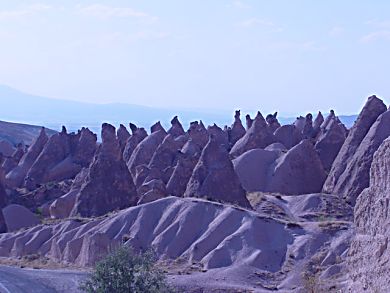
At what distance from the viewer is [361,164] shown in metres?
49.6

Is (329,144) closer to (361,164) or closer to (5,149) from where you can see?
(361,164)

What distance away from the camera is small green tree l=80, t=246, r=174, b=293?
2614cm

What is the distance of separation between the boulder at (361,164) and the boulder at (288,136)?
1717cm

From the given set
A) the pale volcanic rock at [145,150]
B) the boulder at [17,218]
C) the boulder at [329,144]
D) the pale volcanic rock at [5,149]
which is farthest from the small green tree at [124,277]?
the pale volcanic rock at [5,149]

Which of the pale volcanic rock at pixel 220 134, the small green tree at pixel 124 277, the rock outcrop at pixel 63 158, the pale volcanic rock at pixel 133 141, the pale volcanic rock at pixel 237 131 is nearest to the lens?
the small green tree at pixel 124 277

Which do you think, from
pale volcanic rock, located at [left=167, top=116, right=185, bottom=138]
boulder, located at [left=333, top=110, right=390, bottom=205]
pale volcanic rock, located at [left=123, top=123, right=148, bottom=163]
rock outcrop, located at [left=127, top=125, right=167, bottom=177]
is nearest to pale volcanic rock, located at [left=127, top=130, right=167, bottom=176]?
rock outcrop, located at [left=127, top=125, right=167, bottom=177]

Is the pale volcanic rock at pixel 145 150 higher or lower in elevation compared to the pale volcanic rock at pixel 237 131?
lower

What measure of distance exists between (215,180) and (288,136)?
79.4 ft

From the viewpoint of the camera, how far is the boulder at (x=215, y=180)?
152ft

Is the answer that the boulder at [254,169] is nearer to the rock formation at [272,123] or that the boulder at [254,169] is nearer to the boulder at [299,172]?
the boulder at [299,172]

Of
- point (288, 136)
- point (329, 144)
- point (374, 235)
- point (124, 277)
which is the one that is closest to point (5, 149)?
point (288, 136)

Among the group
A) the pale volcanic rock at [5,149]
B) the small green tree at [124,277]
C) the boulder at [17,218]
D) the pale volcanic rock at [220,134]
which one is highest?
the pale volcanic rock at [220,134]

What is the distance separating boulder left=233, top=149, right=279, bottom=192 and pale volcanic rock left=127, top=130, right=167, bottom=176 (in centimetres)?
782

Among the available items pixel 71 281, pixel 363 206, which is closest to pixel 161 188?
pixel 71 281
